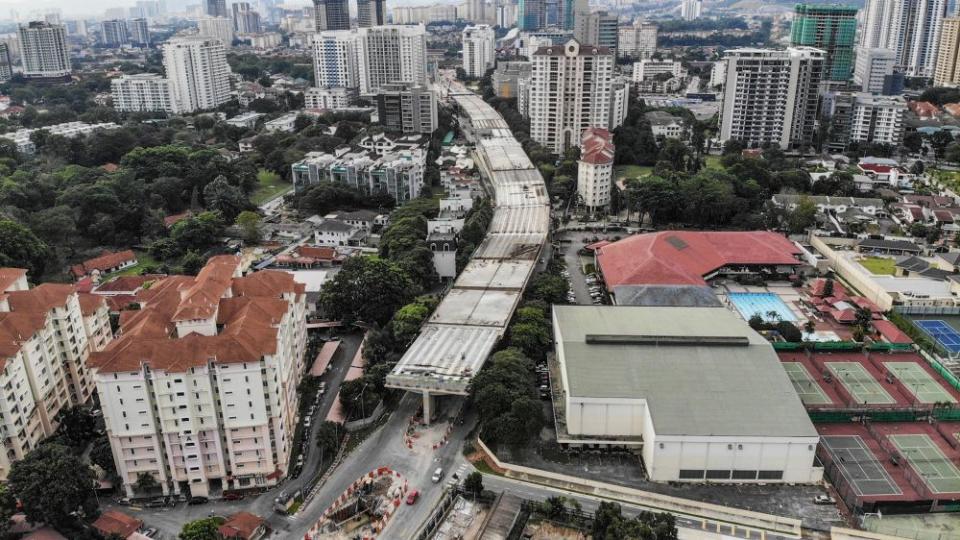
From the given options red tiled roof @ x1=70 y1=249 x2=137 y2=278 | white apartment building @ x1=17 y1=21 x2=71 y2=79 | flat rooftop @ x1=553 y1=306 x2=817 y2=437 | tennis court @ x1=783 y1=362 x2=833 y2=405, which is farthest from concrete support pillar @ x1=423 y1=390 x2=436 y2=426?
white apartment building @ x1=17 y1=21 x2=71 y2=79

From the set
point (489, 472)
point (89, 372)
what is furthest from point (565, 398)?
point (89, 372)

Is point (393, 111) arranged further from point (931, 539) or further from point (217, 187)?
point (931, 539)

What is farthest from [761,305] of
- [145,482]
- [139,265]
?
[139,265]

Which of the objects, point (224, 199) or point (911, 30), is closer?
point (224, 199)

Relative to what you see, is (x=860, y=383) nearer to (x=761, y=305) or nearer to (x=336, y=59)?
(x=761, y=305)

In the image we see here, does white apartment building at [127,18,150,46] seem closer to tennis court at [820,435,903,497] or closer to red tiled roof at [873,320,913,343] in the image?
red tiled roof at [873,320,913,343]

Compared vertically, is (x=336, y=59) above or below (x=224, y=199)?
above
